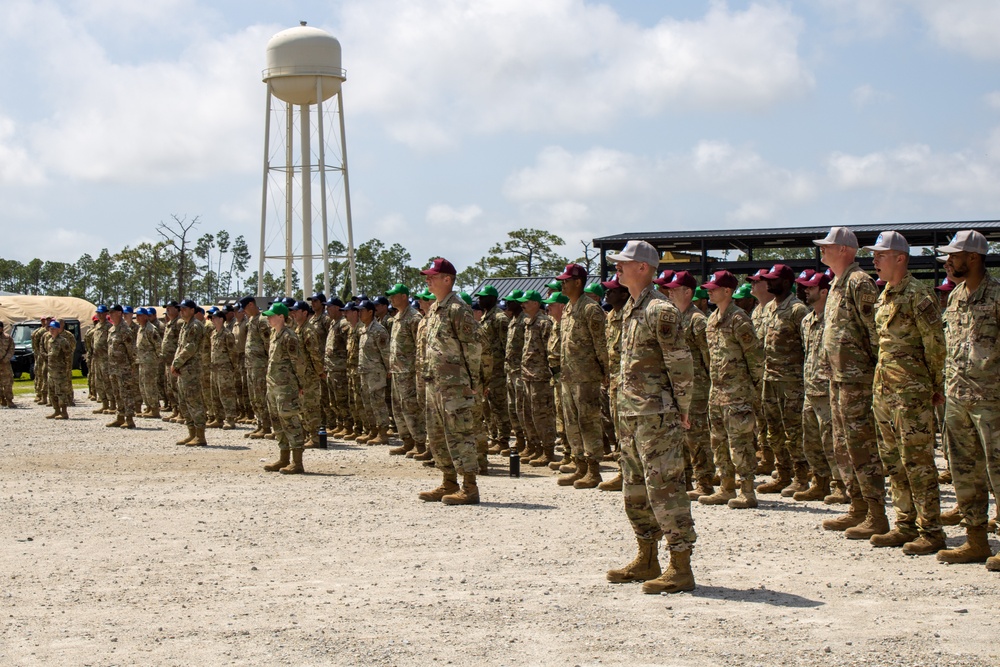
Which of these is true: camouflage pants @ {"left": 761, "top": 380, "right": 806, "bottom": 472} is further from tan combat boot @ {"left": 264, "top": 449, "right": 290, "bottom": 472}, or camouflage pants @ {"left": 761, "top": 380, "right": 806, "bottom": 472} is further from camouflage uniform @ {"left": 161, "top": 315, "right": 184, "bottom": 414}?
camouflage uniform @ {"left": 161, "top": 315, "right": 184, "bottom": 414}

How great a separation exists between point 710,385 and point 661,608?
4.43 metres

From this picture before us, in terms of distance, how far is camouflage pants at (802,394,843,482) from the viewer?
28.4ft

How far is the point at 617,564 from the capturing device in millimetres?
7152

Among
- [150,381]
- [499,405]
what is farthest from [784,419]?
[150,381]

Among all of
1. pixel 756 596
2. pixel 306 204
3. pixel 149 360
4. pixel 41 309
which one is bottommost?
pixel 756 596

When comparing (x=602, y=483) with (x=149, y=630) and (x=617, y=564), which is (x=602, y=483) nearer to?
(x=617, y=564)

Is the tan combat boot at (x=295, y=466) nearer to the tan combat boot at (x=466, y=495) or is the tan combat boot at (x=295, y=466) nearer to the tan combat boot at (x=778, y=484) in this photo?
the tan combat boot at (x=466, y=495)

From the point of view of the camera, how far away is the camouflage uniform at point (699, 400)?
9.91 m

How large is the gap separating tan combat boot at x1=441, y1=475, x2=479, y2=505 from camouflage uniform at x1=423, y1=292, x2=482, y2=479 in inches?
3.8

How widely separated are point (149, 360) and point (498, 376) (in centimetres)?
→ 845

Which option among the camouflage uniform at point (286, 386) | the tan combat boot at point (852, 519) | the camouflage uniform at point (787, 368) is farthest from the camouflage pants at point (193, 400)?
the tan combat boot at point (852, 519)

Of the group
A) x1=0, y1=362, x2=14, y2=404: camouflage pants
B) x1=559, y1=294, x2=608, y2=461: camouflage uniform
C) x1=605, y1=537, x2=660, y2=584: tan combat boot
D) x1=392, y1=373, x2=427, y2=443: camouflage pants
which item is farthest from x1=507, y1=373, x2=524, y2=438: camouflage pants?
x1=0, y1=362, x2=14, y2=404: camouflage pants

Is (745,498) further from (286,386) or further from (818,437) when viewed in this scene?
(286,386)

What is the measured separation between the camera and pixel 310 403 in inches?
575
